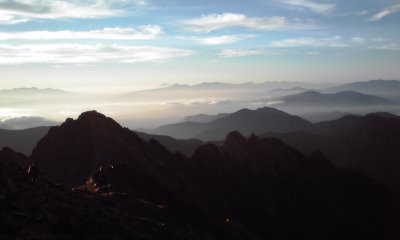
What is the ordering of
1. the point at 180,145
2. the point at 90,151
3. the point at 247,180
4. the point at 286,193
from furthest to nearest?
1. the point at 180,145
2. the point at 247,180
3. the point at 286,193
4. the point at 90,151

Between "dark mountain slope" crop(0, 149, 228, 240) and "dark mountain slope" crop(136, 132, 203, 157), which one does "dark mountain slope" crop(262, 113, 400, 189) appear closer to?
"dark mountain slope" crop(136, 132, 203, 157)

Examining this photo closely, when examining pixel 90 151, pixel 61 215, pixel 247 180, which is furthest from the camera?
pixel 247 180

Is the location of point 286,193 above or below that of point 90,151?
below

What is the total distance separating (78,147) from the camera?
102 metres

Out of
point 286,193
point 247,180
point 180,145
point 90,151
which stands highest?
point 90,151

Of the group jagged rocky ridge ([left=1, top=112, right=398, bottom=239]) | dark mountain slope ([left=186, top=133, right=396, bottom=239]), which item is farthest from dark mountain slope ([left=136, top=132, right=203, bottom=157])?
jagged rocky ridge ([left=1, top=112, right=398, bottom=239])

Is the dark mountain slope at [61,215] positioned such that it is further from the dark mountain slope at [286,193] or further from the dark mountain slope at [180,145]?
the dark mountain slope at [180,145]

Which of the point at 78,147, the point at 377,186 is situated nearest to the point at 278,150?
the point at 377,186

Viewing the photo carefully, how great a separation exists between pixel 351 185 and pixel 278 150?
22.5 metres

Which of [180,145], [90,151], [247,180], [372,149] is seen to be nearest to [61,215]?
[90,151]

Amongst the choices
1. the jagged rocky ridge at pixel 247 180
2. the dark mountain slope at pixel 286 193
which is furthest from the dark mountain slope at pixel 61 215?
the dark mountain slope at pixel 286 193

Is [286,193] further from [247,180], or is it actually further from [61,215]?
[61,215]

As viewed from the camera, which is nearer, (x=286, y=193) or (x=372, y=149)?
(x=286, y=193)

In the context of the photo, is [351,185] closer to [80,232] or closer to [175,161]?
[175,161]
